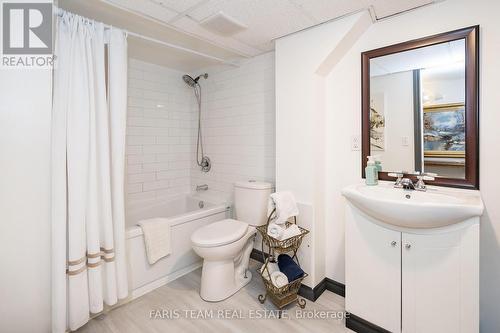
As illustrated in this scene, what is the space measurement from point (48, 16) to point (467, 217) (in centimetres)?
243

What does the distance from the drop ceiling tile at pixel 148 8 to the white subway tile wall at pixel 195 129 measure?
104 centimetres

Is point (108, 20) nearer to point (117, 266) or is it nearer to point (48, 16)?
point (48, 16)

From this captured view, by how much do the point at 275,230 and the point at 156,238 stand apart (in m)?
0.98

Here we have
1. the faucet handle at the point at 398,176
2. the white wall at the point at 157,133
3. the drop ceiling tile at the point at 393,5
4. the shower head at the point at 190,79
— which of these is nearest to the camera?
the drop ceiling tile at the point at 393,5

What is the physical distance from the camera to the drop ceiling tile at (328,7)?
1.57 m

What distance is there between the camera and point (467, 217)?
117 centimetres

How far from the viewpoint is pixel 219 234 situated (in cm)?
195

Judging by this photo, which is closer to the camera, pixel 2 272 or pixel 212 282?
pixel 2 272

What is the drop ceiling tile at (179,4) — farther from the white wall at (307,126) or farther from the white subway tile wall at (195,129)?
the white subway tile wall at (195,129)

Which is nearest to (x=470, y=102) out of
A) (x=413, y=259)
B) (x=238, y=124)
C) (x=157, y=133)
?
Result: (x=413, y=259)

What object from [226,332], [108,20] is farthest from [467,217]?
[108,20]

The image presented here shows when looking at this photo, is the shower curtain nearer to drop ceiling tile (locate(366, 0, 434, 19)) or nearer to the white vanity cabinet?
the white vanity cabinet

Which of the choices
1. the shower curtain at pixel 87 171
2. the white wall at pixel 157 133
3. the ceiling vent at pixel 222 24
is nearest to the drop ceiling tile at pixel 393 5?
the ceiling vent at pixel 222 24

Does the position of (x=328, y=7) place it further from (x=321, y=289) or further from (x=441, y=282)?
(x=321, y=289)
